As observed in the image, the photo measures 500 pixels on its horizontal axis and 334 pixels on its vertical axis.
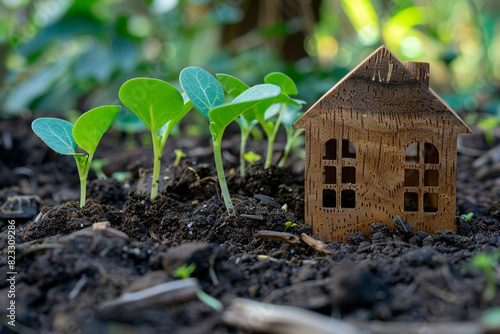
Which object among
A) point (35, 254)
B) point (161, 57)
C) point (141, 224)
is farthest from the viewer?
point (161, 57)

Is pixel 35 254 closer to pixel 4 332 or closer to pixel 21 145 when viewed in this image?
pixel 4 332

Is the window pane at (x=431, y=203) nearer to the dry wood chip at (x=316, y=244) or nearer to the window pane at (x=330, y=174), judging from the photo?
the window pane at (x=330, y=174)

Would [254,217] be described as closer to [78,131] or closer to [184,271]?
[184,271]

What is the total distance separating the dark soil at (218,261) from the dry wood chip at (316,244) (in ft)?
0.06

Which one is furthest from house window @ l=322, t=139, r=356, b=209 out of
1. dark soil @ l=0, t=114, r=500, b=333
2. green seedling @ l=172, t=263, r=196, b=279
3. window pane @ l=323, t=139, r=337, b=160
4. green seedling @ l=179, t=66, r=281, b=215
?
green seedling @ l=172, t=263, r=196, b=279

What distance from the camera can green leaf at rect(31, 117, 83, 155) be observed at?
4.73 feet

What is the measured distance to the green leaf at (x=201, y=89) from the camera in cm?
137

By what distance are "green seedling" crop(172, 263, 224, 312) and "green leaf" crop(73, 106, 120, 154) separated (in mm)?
594

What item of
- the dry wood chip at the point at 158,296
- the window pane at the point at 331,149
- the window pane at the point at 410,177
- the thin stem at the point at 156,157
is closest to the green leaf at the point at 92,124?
the thin stem at the point at 156,157

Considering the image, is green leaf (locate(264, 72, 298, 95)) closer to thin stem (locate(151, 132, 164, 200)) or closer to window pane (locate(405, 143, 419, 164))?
thin stem (locate(151, 132, 164, 200))

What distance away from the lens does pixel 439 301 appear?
95 centimetres

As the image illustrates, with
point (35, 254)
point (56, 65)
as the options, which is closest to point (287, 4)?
point (56, 65)

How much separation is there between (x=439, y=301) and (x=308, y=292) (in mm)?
286

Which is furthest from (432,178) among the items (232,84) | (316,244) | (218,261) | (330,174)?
(218,261)
